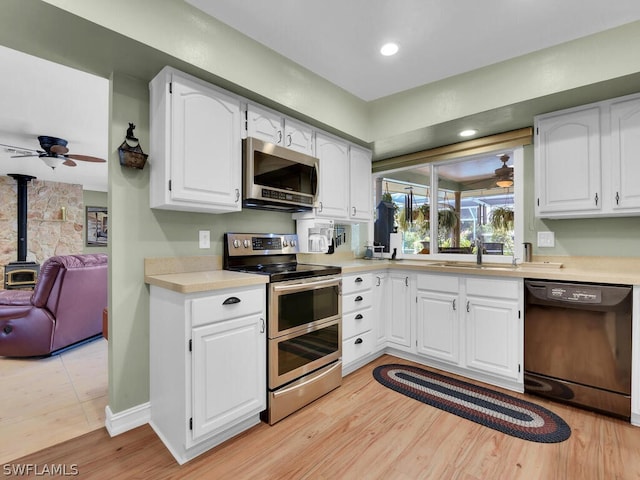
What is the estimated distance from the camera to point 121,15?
5.03 feet

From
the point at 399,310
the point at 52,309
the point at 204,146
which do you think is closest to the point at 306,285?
the point at 204,146

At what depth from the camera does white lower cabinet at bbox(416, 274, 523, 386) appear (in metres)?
2.30

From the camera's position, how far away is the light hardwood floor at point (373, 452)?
154 centimetres

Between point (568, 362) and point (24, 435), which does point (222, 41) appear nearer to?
point (24, 435)

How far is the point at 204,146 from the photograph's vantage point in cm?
195

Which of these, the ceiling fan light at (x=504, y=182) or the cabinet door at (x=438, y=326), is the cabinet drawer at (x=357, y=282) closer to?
the cabinet door at (x=438, y=326)

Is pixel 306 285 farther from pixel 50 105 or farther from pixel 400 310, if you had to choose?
pixel 50 105

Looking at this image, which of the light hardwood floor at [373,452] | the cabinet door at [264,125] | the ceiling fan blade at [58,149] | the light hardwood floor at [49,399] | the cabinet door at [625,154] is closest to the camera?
the light hardwood floor at [373,452]

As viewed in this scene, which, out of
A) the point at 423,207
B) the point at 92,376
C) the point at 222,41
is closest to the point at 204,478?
the point at 92,376

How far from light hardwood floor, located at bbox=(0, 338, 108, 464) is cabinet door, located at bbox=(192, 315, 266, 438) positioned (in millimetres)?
831

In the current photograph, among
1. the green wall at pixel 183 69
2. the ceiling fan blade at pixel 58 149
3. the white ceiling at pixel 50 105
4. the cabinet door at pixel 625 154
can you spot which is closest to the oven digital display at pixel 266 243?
the green wall at pixel 183 69

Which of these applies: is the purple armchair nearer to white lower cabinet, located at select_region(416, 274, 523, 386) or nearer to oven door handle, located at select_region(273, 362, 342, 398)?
oven door handle, located at select_region(273, 362, 342, 398)

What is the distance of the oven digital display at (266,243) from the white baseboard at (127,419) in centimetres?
124

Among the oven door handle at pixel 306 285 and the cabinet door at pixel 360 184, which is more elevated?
the cabinet door at pixel 360 184
